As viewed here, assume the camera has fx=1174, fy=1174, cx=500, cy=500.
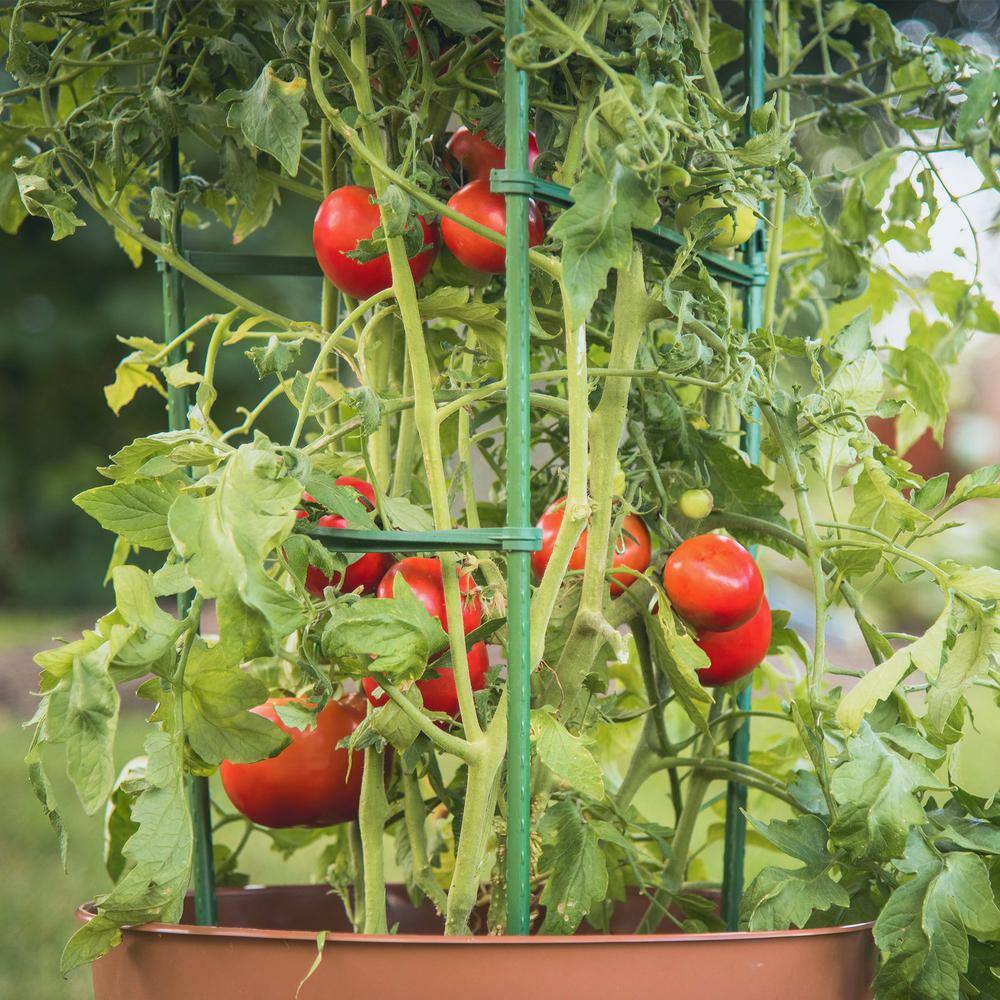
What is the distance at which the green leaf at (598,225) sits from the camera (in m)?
0.45

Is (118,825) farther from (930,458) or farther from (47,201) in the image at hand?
(930,458)

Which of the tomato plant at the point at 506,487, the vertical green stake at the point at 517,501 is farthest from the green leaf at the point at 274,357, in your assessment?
the vertical green stake at the point at 517,501

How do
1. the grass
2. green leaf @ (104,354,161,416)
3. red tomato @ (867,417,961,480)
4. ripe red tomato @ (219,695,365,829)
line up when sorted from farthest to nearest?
red tomato @ (867,417,961,480) < the grass < green leaf @ (104,354,161,416) < ripe red tomato @ (219,695,365,829)

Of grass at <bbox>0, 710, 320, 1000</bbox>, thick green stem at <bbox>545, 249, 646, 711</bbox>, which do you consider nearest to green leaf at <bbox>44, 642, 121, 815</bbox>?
thick green stem at <bbox>545, 249, 646, 711</bbox>

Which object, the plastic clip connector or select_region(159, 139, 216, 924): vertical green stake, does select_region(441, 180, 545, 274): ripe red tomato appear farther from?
select_region(159, 139, 216, 924): vertical green stake

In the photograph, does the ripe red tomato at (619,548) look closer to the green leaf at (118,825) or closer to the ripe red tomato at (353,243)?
the ripe red tomato at (353,243)

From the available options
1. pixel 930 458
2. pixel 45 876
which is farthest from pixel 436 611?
pixel 930 458

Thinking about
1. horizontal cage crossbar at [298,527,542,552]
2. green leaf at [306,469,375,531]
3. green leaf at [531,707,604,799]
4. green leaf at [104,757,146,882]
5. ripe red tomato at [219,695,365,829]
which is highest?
green leaf at [306,469,375,531]

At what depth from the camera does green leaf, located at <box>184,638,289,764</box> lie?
513 millimetres

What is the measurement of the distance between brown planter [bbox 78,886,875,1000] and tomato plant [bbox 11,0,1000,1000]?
3 centimetres

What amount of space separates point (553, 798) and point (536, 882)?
6 centimetres

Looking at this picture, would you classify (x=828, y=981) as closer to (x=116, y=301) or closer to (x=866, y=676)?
(x=866, y=676)

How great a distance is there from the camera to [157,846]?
1.59 feet

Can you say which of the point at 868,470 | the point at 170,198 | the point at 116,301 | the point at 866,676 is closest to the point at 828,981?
the point at 866,676
